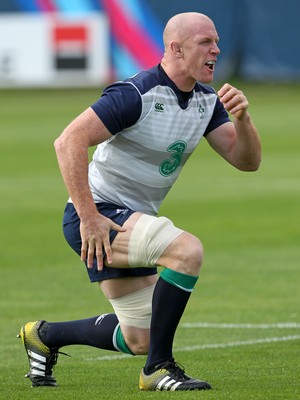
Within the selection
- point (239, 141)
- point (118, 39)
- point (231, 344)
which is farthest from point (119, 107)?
point (118, 39)

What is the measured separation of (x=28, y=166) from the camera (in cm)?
2595

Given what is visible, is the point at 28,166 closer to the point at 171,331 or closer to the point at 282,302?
the point at 282,302

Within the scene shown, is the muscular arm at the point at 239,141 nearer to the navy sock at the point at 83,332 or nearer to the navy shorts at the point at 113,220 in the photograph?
the navy shorts at the point at 113,220

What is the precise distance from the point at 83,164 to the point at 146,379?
4.28ft

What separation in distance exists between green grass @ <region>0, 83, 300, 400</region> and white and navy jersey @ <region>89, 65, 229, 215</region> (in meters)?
1.18

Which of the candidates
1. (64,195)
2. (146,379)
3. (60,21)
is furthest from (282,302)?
(60,21)

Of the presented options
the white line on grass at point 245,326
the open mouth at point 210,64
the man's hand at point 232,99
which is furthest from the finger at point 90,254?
the white line on grass at point 245,326

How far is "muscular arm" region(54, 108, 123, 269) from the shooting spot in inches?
301

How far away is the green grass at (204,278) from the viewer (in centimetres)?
855

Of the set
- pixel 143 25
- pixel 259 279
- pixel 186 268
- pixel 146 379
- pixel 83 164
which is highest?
pixel 83 164

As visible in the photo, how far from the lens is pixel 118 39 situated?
42844mm

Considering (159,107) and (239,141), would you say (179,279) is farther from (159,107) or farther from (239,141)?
(239,141)

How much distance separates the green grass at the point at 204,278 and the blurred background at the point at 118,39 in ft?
40.0

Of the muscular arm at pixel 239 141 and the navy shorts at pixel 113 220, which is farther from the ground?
the muscular arm at pixel 239 141
